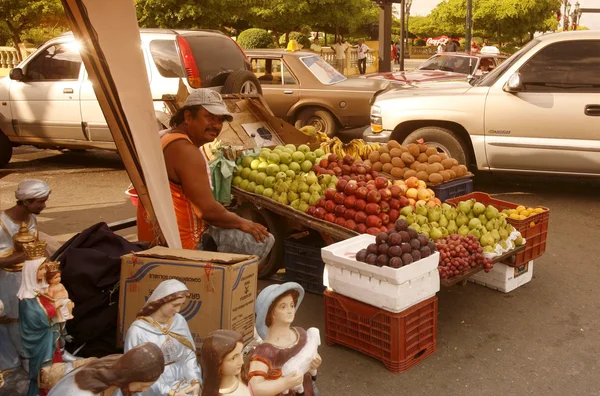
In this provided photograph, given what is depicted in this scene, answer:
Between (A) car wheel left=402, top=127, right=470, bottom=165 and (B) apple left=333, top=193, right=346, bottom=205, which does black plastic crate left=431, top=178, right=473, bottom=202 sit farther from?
(A) car wheel left=402, top=127, right=470, bottom=165

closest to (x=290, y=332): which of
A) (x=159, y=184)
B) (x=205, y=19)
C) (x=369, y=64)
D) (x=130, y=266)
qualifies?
(x=130, y=266)

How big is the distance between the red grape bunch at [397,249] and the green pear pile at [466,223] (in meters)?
0.90

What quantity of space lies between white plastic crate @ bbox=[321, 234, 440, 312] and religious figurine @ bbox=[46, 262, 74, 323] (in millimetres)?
1960

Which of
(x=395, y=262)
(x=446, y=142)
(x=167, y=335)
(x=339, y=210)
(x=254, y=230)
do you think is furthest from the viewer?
(x=446, y=142)

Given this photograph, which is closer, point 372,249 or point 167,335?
point 167,335

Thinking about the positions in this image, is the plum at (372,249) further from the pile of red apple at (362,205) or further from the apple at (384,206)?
the apple at (384,206)

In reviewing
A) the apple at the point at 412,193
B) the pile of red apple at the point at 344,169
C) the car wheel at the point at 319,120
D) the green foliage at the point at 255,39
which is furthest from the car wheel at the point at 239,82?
the green foliage at the point at 255,39

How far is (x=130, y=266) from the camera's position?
11.6 feet

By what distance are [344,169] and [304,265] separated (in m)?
1.06

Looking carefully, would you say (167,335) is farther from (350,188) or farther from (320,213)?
(350,188)

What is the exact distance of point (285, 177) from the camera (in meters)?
6.05

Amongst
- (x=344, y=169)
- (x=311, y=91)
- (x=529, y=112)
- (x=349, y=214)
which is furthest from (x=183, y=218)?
(x=311, y=91)

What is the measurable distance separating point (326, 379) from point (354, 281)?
68 centimetres

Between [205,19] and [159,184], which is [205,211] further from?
[205,19]
